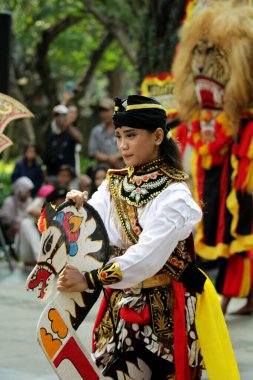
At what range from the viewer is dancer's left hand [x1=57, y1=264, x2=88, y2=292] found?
4.36 m

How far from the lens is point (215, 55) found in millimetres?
8242

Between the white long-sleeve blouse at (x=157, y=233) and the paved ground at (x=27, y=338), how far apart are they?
213cm

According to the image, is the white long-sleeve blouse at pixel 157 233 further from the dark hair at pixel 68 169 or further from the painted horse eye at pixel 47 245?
the dark hair at pixel 68 169

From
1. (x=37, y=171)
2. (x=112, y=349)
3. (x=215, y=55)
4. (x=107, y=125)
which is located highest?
(x=215, y=55)

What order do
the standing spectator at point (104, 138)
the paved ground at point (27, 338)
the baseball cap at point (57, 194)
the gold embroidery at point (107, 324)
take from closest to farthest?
the gold embroidery at point (107, 324) → the paved ground at point (27, 338) → the baseball cap at point (57, 194) → the standing spectator at point (104, 138)

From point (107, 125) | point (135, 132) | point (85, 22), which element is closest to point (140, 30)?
point (107, 125)

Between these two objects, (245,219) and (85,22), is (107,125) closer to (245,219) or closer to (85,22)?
(245,219)

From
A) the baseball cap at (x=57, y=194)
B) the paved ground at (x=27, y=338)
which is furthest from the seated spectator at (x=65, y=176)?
the paved ground at (x=27, y=338)

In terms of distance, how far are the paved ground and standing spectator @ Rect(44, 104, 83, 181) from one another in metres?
3.18

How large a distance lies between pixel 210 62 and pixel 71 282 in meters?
4.25

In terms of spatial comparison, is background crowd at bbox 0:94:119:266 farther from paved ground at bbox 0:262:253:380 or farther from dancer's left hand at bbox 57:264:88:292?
dancer's left hand at bbox 57:264:88:292

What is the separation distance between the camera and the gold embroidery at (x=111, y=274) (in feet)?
14.2

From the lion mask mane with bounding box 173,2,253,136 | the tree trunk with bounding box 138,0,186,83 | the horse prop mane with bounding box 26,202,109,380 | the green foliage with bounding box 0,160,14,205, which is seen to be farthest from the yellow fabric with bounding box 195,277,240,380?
the green foliage with bounding box 0,160,14,205

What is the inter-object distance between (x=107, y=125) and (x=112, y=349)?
8.48 meters
